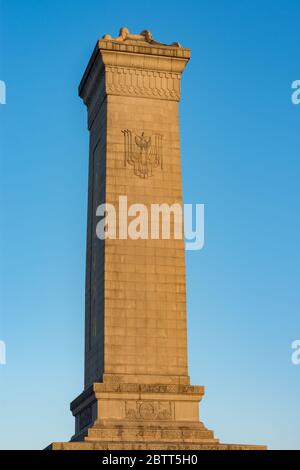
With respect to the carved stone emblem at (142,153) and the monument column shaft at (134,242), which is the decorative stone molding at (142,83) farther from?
the carved stone emblem at (142,153)

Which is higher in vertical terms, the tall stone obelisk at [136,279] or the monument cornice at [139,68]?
the monument cornice at [139,68]

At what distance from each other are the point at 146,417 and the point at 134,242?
7815 millimetres

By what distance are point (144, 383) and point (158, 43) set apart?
1667 cm

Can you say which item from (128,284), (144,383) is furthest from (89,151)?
(144,383)

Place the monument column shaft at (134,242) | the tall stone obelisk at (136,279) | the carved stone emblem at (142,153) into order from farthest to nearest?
the carved stone emblem at (142,153) → the monument column shaft at (134,242) → the tall stone obelisk at (136,279)

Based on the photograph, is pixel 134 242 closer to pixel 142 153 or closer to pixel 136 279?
pixel 136 279

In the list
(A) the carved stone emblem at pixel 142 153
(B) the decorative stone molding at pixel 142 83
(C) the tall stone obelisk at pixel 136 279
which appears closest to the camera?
Result: (C) the tall stone obelisk at pixel 136 279

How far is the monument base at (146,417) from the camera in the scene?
108ft

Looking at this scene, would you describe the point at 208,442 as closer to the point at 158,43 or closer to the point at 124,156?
the point at 124,156

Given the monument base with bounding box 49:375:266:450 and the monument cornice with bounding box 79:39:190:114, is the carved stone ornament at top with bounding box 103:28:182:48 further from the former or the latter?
the monument base with bounding box 49:375:266:450

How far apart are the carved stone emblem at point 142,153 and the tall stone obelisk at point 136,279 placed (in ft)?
0.15

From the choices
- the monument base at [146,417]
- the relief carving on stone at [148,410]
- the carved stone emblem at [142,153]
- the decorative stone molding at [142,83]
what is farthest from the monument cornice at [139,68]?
the relief carving on stone at [148,410]

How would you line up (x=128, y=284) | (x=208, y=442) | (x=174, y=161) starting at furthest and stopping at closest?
(x=174, y=161) → (x=128, y=284) → (x=208, y=442)
